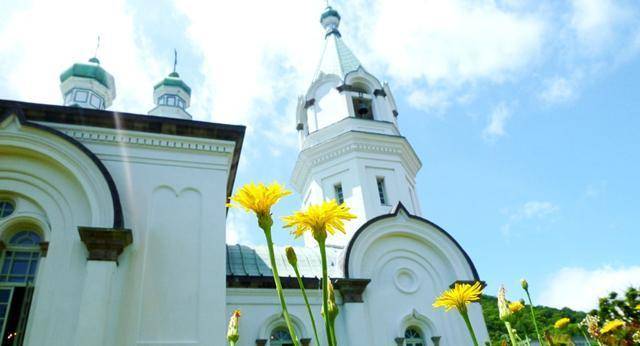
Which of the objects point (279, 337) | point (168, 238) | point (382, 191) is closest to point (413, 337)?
point (279, 337)

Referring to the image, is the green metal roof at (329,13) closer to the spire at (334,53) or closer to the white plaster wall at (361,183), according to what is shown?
the spire at (334,53)

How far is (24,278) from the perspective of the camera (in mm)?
8836

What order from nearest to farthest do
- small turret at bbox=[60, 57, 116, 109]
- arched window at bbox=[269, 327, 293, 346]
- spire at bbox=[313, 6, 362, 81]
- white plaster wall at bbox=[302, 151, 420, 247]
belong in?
arched window at bbox=[269, 327, 293, 346], white plaster wall at bbox=[302, 151, 420, 247], spire at bbox=[313, 6, 362, 81], small turret at bbox=[60, 57, 116, 109]

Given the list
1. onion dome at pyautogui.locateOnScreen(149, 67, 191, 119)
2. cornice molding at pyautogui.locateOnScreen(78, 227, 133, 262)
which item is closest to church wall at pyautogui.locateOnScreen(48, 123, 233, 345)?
cornice molding at pyautogui.locateOnScreen(78, 227, 133, 262)

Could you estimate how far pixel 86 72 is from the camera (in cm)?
2359

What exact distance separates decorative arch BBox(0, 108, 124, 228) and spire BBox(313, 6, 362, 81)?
36.0 ft

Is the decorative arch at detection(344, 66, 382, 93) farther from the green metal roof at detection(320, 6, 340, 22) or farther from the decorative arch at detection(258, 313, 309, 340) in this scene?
the decorative arch at detection(258, 313, 309, 340)

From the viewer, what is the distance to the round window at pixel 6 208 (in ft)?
30.3

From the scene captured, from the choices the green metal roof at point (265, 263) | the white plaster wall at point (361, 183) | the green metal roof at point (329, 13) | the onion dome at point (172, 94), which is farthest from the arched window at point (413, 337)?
the onion dome at point (172, 94)

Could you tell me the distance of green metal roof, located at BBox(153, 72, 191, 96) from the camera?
1065 inches

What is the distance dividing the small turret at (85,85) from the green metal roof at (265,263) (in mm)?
14833

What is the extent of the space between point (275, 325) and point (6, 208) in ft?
22.3

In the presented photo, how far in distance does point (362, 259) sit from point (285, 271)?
2279 millimetres

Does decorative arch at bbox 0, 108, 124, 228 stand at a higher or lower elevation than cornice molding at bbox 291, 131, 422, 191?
lower
